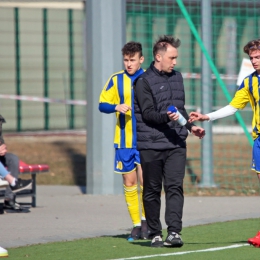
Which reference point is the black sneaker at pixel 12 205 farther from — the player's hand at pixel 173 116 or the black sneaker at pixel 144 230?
the player's hand at pixel 173 116

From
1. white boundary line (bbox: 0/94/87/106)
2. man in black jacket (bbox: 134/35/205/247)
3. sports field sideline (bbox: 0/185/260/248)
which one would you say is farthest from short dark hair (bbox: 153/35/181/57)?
white boundary line (bbox: 0/94/87/106)

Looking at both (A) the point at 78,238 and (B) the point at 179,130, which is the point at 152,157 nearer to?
(B) the point at 179,130

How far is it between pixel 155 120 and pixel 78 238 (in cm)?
181

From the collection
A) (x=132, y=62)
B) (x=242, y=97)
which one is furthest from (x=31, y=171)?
(x=242, y=97)

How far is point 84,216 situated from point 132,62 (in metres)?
2.68

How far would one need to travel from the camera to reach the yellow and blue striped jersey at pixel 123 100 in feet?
29.9

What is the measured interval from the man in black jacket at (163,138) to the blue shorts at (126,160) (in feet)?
2.51

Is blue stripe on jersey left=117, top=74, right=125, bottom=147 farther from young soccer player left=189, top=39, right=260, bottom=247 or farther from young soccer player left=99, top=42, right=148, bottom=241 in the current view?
young soccer player left=189, top=39, right=260, bottom=247

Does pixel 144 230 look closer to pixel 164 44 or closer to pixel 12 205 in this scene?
pixel 164 44

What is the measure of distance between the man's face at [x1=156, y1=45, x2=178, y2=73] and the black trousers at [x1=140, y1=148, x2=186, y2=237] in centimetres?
77

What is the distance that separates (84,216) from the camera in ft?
36.0

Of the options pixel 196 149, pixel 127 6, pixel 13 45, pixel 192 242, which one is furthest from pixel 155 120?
pixel 13 45

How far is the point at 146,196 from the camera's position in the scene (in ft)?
27.2

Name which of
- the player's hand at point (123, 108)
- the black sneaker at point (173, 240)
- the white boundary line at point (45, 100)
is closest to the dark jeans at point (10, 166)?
the player's hand at point (123, 108)
